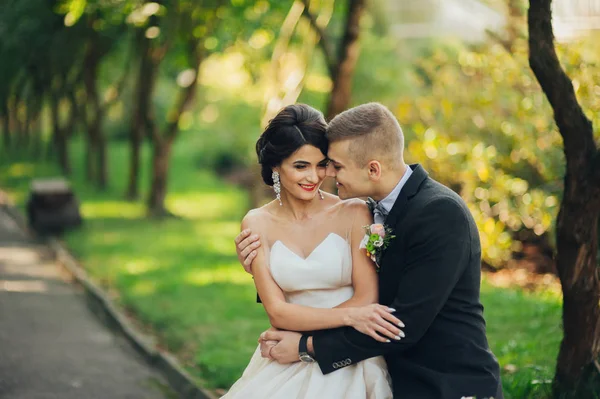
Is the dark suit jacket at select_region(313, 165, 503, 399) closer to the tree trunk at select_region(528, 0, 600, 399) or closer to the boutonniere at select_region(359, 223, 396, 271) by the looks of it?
the boutonniere at select_region(359, 223, 396, 271)

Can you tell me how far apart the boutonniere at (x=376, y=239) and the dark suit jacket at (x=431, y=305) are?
0.11 feet

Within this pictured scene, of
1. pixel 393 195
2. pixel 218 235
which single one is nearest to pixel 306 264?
pixel 393 195

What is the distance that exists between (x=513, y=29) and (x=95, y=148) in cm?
1526

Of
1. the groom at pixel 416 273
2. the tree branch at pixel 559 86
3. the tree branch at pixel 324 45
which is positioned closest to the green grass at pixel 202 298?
the tree branch at pixel 559 86

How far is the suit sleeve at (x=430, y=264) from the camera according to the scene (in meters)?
3.83

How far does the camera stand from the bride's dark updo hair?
4.28 metres

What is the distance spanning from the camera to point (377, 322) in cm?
394

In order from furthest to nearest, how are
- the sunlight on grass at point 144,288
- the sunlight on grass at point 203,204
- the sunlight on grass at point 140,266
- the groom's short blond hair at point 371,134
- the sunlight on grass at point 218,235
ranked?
the sunlight on grass at point 203,204 → the sunlight on grass at point 218,235 → the sunlight on grass at point 140,266 → the sunlight on grass at point 144,288 → the groom's short blond hair at point 371,134

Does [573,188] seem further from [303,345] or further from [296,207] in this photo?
[303,345]

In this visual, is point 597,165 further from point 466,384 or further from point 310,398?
point 310,398

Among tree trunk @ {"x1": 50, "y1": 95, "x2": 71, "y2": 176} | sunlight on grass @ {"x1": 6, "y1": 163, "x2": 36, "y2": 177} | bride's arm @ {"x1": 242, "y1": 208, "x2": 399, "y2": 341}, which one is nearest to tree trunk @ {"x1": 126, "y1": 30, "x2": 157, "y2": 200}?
tree trunk @ {"x1": 50, "y1": 95, "x2": 71, "y2": 176}

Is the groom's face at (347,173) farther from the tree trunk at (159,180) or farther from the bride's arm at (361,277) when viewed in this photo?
the tree trunk at (159,180)

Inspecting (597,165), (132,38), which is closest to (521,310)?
(597,165)

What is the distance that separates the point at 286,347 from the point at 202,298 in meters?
6.57
